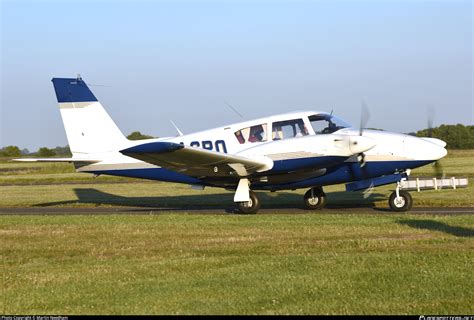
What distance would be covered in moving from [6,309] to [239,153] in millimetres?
11736

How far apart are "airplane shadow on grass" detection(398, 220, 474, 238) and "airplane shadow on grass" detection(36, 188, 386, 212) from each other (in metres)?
6.19

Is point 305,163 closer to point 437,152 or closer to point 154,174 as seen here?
point 437,152

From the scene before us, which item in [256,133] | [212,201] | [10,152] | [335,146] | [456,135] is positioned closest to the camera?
[335,146]

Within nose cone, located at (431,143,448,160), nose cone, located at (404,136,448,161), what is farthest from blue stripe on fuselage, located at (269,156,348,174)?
nose cone, located at (431,143,448,160)

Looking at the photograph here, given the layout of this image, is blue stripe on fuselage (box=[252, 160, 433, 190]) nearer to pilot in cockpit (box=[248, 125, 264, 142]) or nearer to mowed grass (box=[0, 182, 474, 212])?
pilot in cockpit (box=[248, 125, 264, 142])

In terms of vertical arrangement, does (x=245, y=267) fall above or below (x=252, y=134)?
below

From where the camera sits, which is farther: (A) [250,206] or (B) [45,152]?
(B) [45,152]

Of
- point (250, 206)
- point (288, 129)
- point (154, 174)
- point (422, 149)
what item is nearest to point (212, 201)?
point (154, 174)

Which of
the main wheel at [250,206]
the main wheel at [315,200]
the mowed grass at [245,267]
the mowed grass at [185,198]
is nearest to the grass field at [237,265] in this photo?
the mowed grass at [245,267]

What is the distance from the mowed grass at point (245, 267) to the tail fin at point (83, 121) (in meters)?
5.93

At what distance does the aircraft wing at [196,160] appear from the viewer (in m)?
16.1

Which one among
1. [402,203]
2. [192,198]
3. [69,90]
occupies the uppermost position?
[69,90]

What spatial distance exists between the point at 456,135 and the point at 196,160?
76687 mm

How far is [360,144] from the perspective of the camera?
56.4ft
